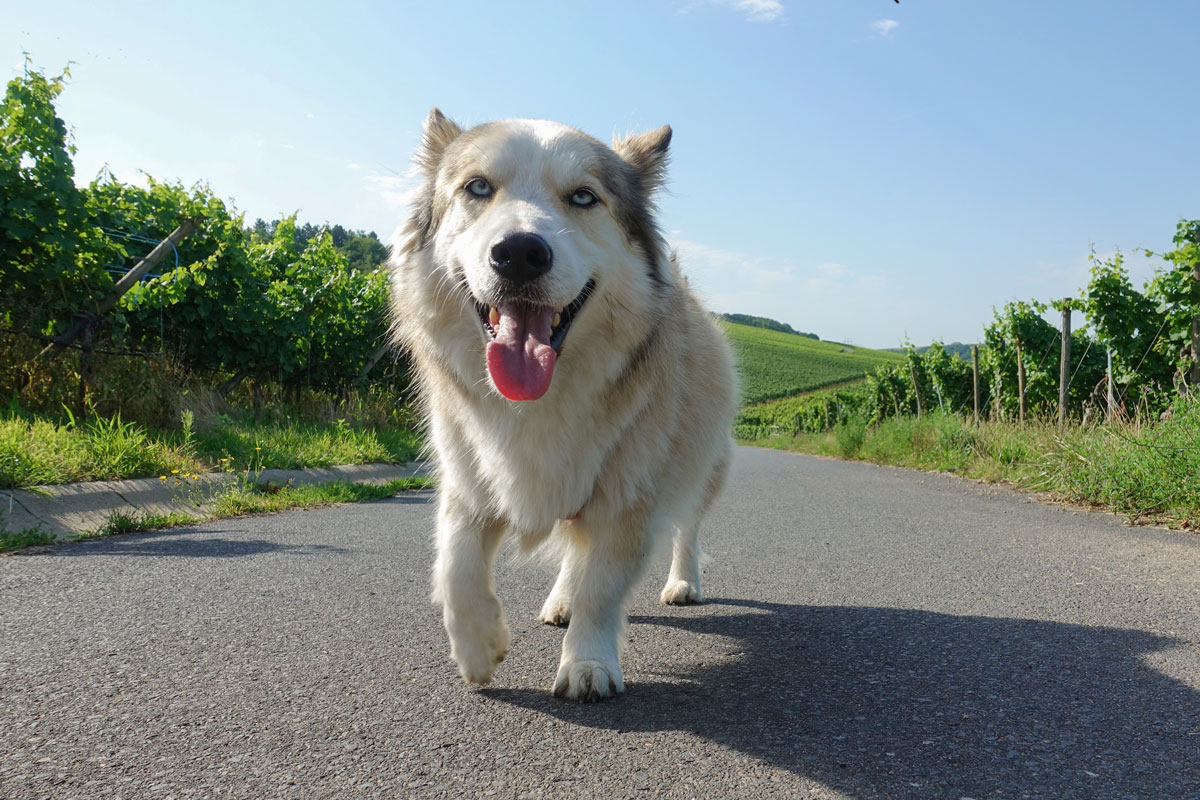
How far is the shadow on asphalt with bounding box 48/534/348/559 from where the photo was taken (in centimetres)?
493

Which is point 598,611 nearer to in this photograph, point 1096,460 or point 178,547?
point 178,547

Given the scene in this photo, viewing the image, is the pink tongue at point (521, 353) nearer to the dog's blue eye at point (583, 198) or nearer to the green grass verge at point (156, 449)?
the dog's blue eye at point (583, 198)

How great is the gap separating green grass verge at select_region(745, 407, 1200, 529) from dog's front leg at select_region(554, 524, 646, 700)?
219 inches

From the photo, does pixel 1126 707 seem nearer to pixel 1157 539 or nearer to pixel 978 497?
pixel 1157 539

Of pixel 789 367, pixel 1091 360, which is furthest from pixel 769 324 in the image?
pixel 1091 360

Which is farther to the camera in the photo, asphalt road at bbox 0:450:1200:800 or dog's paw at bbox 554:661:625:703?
dog's paw at bbox 554:661:625:703

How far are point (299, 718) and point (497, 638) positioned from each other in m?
0.71

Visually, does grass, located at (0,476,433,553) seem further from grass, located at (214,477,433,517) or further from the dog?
the dog

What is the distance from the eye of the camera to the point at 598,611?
9.87ft

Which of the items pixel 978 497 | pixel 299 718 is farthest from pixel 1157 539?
pixel 299 718

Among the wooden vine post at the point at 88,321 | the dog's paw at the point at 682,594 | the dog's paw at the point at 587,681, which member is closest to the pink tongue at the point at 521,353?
the dog's paw at the point at 587,681

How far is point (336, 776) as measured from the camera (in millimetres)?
2176

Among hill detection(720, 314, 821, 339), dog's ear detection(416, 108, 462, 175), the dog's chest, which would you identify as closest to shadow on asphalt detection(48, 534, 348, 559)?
the dog's chest

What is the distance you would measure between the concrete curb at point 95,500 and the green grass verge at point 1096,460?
7836 millimetres
